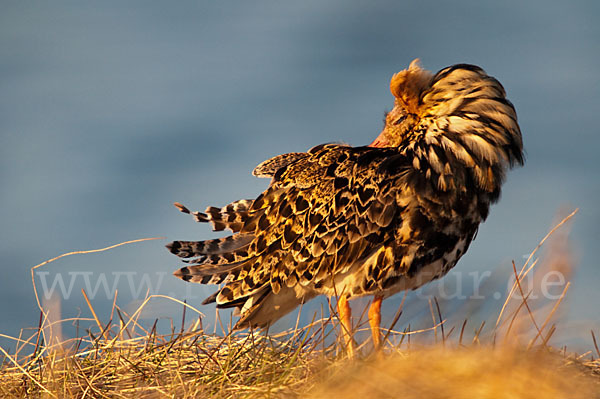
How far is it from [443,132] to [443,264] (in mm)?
1060

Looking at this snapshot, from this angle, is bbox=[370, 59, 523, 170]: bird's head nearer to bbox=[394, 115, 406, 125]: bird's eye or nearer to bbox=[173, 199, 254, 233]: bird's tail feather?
bbox=[394, 115, 406, 125]: bird's eye

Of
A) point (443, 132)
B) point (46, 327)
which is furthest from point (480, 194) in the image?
point (46, 327)

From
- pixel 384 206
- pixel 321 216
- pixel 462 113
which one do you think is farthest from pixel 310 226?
pixel 462 113

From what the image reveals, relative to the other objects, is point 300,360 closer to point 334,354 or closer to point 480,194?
point 334,354

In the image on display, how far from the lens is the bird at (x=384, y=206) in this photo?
5.20m

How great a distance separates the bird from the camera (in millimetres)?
5203

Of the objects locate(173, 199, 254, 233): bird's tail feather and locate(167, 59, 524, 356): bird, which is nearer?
locate(167, 59, 524, 356): bird

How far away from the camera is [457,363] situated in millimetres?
3516

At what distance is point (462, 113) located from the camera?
5.55 meters

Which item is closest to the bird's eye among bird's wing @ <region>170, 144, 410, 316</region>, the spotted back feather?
the spotted back feather

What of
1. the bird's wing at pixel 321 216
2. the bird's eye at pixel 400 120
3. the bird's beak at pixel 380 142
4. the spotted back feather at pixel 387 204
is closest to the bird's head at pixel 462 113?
the spotted back feather at pixel 387 204

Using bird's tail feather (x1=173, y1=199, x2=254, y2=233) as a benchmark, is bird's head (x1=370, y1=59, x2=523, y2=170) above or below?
above

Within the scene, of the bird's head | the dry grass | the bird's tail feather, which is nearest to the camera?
the dry grass

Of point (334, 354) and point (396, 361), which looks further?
point (334, 354)
